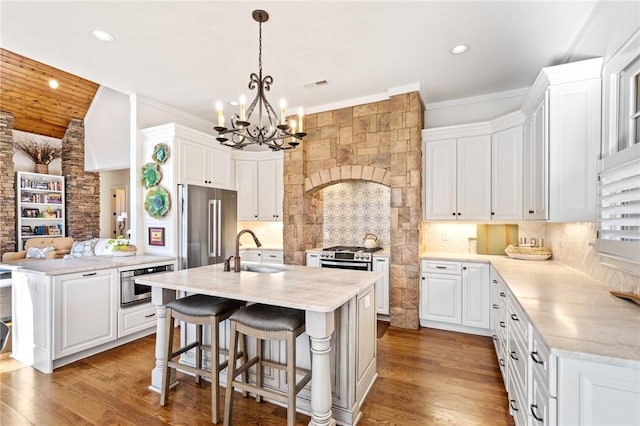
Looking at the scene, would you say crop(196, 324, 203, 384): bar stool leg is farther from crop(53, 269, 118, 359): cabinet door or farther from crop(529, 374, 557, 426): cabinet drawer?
crop(529, 374, 557, 426): cabinet drawer

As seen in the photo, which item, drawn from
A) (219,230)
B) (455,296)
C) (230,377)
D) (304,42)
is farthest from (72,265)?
(455,296)

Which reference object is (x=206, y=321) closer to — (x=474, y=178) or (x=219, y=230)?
(x=219, y=230)

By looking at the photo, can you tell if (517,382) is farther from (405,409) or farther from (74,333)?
(74,333)

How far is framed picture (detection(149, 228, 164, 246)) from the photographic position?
4008 mm

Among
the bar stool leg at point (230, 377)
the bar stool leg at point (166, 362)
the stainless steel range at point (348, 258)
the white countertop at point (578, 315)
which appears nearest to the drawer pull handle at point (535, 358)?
the white countertop at point (578, 315)

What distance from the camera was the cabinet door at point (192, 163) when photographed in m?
4.03

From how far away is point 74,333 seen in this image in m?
2.86

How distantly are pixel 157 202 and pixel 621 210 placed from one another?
4.46 meters

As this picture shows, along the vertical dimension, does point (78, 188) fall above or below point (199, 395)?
above

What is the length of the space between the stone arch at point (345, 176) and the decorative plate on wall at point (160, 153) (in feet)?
6.30

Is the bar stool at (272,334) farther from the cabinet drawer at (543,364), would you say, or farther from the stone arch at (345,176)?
the stone arch at (345,176)

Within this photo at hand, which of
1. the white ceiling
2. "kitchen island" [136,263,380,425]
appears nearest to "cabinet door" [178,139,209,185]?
the white ceiling

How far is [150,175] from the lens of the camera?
4.02 m

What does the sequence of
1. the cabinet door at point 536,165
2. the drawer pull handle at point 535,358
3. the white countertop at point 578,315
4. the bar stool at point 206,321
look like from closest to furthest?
1. the white countertop at point 578,315
2. the drawer pull handle at point 535,358
3. the bar stool at point 206,321
4. the cabinet door at point 536,165
